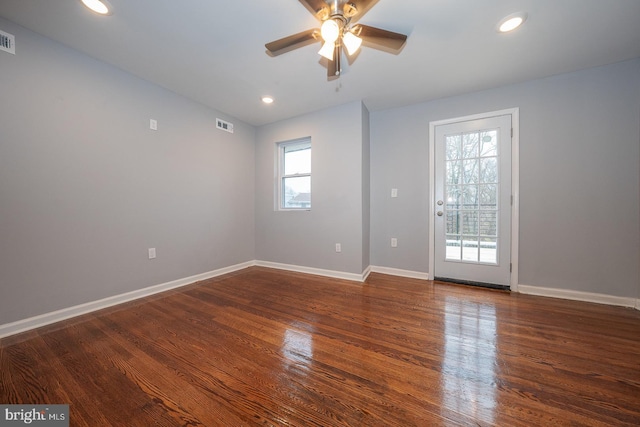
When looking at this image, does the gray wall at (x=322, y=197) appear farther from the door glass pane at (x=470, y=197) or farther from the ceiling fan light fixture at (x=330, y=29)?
the ceiling fan light fixture at (x=330, y=29)

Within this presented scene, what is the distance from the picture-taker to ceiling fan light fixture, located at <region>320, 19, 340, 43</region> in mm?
1457

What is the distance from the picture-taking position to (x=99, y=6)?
1.57 metres

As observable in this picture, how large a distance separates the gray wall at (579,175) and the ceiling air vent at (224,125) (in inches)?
123


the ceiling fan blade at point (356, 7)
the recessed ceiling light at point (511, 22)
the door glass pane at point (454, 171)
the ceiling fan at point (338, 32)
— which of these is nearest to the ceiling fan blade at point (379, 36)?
the ceiling fan at point (338, 32)

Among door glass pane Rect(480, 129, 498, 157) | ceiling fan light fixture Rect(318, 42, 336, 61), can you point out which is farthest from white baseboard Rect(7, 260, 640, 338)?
ceiling fan light fixture Rect(318, 42, 336, 61)

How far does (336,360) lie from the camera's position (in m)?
1.40

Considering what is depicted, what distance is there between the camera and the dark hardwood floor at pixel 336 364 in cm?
104

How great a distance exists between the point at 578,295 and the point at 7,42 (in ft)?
18.3

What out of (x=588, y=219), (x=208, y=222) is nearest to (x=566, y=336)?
(x=588, y=219)

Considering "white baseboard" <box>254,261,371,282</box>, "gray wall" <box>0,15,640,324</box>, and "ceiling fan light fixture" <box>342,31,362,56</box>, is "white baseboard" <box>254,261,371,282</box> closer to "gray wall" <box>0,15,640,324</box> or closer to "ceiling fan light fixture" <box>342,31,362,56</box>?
"gray wall" <box>0,15,640,324</box>

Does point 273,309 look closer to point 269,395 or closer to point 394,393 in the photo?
point 269,395

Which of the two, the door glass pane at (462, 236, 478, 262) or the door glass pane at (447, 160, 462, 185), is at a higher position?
the door glass pane at (447, 160, 462, 185)

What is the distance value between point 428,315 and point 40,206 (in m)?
3.43

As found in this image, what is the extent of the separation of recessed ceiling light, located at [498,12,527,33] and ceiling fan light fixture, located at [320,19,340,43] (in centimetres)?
131
